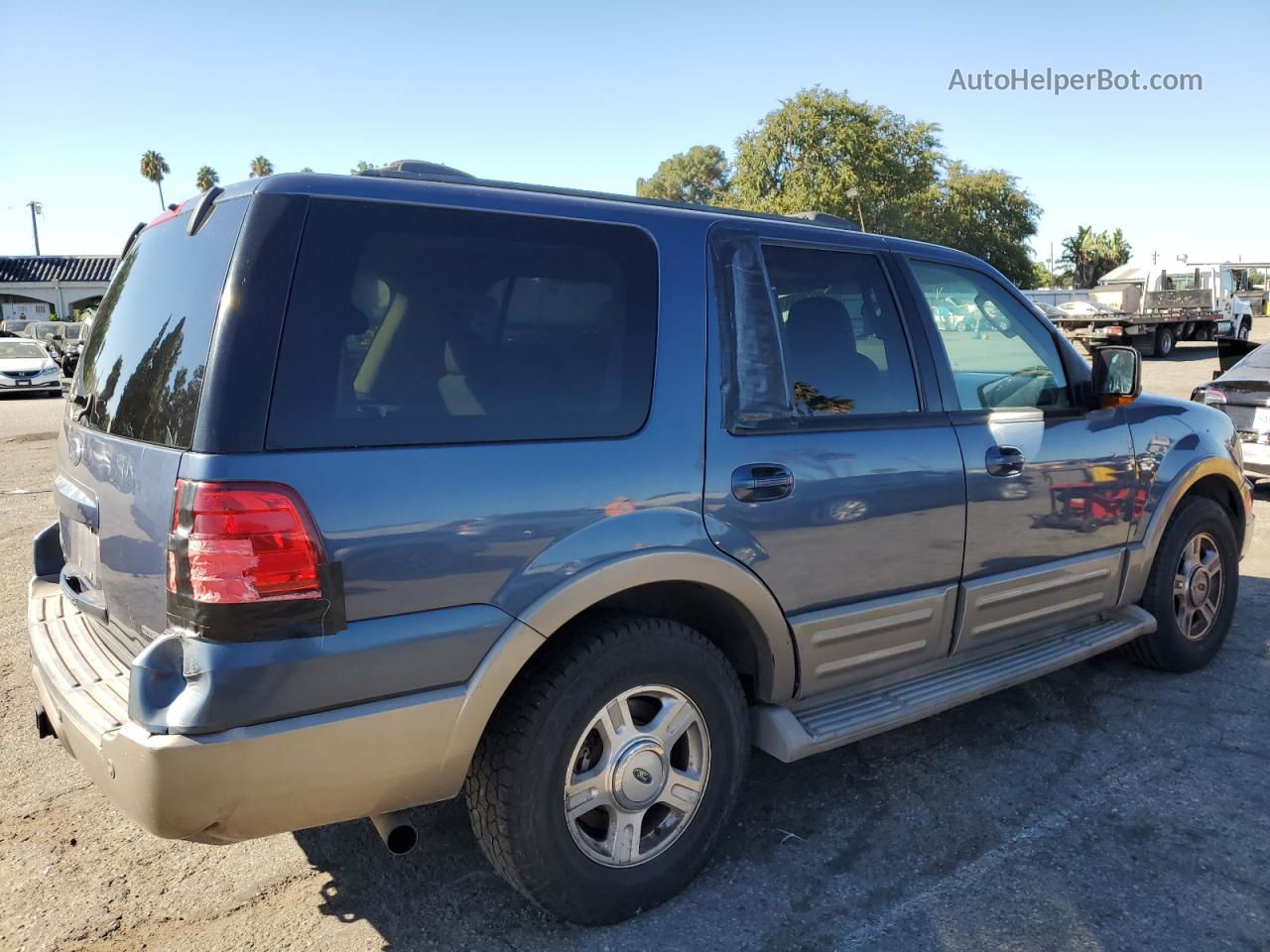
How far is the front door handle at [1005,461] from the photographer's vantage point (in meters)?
3.38

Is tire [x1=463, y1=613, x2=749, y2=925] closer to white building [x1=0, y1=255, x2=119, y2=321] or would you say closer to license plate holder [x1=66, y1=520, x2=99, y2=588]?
license plate holder [x1=66, y1=520, x2=99, y2=588]

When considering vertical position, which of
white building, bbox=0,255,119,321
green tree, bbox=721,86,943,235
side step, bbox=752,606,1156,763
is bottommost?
side step, bbox=752,606,1156,763

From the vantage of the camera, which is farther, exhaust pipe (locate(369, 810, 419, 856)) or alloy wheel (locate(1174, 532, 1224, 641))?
alloy wheel (locate(1174, 532, 1224, 641))

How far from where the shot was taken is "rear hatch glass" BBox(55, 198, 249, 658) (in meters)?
2.20

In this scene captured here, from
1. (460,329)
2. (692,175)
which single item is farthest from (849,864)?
(692,175)

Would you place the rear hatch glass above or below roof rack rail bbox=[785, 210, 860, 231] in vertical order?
below

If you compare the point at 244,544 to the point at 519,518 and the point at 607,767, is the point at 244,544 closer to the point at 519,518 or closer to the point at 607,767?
the point at 519,518

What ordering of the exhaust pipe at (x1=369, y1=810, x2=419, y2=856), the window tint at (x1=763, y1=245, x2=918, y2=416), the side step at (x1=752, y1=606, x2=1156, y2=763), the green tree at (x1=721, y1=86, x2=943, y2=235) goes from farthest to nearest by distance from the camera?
the green tree at (x1=721, y1=86, x2=943, y2=235) → the window tint at (x1=763, y1=245, x2=918, y2=416) → the side step at (x1=752, y1=606, x2=1156, y2=763) → the exhaust pipe at (x1=369, y1=810, x2=419, y2=856)

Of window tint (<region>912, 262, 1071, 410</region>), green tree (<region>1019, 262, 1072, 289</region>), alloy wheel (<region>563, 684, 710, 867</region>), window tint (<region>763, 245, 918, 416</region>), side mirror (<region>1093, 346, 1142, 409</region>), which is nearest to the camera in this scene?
alloy wheel (<region>563, 684, 710, 867</region>)

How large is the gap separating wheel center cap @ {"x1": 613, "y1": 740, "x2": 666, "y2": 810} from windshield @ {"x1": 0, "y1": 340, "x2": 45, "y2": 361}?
2405 centimetres

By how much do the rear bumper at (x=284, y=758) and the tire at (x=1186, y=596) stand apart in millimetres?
3196

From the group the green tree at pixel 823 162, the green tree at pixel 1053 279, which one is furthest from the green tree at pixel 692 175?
the green tree at pixel 823 162

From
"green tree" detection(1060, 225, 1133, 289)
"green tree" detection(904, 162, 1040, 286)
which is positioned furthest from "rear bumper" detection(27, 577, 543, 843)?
"green tree" detection(1060, 225, 1133, 289)

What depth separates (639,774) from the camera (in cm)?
261
